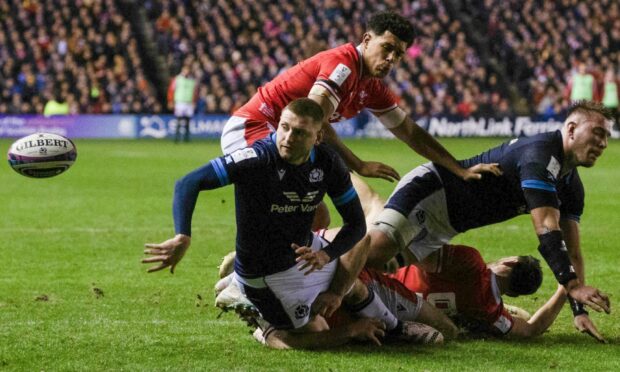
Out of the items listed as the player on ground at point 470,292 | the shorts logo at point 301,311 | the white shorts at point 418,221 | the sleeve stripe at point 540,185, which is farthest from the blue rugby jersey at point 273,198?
the sleeve stripe at point 540,185

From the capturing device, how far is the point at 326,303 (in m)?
6.50

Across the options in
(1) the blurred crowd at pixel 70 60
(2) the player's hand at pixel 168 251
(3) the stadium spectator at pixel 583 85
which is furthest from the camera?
(1) the blurred crowd at pixel 70 60

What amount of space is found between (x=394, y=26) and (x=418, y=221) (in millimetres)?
1299

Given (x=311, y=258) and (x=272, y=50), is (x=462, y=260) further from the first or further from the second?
(x=272, y=50)

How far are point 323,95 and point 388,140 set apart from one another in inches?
874

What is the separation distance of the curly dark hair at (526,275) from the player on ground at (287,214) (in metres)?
1.01

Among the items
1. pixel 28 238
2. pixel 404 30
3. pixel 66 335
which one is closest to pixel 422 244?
pixel 404 30

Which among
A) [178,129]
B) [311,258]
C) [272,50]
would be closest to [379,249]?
[311,258]

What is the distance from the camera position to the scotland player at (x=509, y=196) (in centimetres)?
665

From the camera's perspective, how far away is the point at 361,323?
6.61 metres

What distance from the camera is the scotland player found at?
665 centimetres

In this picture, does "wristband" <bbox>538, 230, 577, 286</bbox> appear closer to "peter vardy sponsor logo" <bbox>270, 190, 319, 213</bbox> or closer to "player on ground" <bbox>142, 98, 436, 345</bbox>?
"player on ground" <bbox>142, 98, 436, 345</bbox>

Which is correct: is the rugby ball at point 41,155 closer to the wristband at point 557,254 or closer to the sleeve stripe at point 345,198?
the sleeve stripe at point 345,198

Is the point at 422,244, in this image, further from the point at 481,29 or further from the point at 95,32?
the point at 481,29
